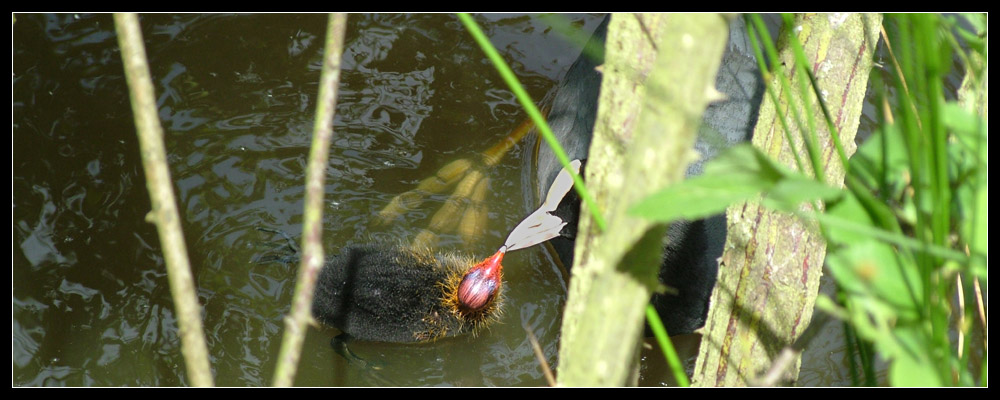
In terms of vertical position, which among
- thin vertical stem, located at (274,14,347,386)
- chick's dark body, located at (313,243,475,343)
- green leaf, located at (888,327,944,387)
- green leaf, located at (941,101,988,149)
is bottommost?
chick's dark body, located at (313,243,475,343)

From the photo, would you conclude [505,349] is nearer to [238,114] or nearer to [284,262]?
[284,262]

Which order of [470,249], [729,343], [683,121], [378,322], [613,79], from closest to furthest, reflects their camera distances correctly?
[683,121] → [613,79] → [729,343] → [378,322] → [470,249]

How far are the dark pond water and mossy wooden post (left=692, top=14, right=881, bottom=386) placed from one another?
0.97 m

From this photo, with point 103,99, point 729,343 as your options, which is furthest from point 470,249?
point 103,99

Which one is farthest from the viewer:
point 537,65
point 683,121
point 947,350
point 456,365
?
point 537,65

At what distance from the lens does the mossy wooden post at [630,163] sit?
36.5 inches

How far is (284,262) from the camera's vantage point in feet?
10.7

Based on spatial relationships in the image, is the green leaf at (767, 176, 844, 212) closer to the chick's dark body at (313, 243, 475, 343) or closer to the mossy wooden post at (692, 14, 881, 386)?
the mossy wooden post at (692, 14, 881, 386)

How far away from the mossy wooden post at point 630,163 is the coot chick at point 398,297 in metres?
1.67

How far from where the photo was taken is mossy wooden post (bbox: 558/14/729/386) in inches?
36.5

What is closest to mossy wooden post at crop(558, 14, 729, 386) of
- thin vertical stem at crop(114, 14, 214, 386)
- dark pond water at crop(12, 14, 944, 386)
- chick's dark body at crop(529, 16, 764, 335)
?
thin vertical stem at crop(114, 14, 214, 386)

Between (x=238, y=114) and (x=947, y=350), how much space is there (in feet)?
11.0

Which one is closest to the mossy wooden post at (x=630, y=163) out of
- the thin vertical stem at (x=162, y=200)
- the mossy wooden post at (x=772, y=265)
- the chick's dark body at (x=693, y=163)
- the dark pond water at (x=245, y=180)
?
the thin vertical stem at (x=162, y=200)

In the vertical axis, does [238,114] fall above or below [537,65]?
below
